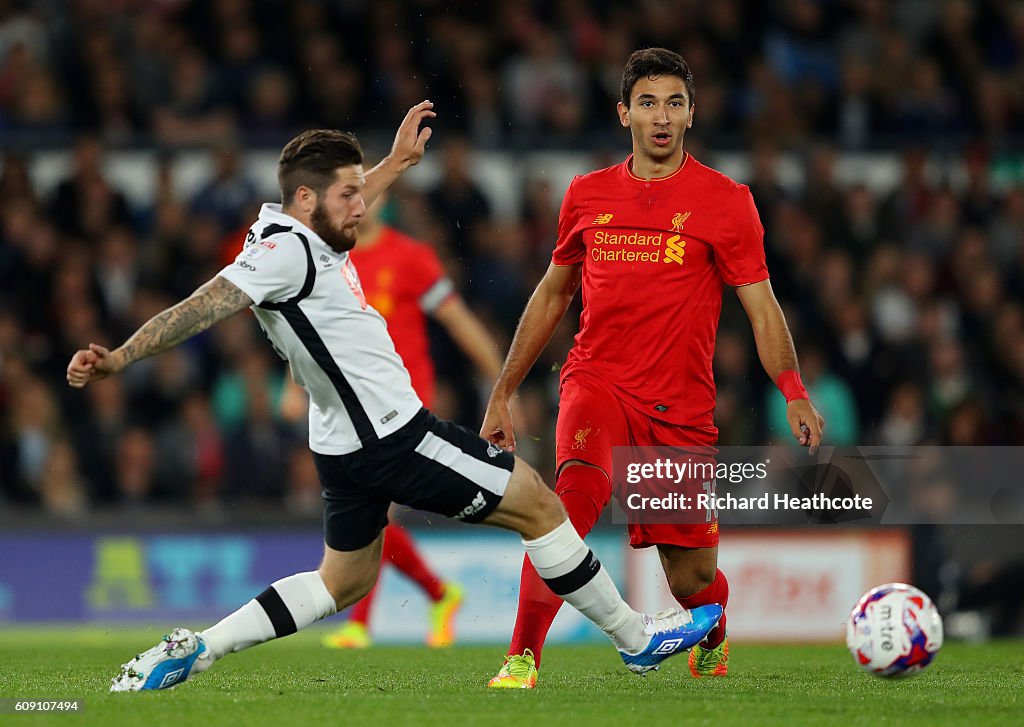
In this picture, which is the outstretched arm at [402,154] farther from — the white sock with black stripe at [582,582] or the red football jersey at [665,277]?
the white sock with black stripe at [582,582]

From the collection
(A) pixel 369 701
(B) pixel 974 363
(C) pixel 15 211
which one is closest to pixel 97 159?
(C) pixel 15 211

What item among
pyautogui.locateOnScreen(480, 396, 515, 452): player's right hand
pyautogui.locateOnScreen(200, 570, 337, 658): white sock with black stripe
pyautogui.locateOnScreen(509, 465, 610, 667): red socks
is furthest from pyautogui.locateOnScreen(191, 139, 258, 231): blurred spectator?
pyautogui.locateOnScreen(200, 570, 337, 658): white sock with black stripe

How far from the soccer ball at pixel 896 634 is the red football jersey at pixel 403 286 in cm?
363

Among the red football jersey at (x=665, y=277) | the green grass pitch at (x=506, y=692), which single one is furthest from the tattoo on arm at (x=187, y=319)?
the red football jersey at (x=665, y=277)

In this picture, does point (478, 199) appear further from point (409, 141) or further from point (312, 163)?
point (312, 163)

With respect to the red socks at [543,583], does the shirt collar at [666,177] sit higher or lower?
higher

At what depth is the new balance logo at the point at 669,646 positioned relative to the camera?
6016 mm

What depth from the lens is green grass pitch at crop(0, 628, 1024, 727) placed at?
5.25 meters

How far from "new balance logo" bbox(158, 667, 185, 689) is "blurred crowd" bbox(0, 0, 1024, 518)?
5.85 m

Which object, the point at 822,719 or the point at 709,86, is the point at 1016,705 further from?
the point at 709,86

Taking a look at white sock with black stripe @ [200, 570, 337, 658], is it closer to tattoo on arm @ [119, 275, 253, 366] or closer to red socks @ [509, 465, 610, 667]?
red socks @ [509, 465, 610, 667]

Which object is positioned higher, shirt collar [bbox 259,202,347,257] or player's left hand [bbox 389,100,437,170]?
player's left hand [bbox 389,100,437,170]

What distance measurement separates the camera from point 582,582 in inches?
231

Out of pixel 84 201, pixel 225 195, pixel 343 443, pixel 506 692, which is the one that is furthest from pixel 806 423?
pixel 84 201
